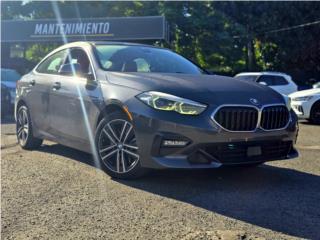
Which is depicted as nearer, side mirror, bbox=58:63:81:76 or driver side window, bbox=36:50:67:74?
side mirror, bbox=58:63:81:76

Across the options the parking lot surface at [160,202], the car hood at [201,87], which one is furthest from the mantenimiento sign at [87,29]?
the car hood at [201,87]

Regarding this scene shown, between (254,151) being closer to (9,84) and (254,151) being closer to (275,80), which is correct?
(9,84)

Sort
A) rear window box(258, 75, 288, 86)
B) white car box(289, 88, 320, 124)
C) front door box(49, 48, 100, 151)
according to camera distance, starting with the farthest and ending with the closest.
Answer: rear window box(258, 75, 288, 86) < white car box(289, 88, 320, 124) < front door box(49, 48, 100, 151)

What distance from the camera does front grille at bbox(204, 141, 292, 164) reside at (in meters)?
4.72

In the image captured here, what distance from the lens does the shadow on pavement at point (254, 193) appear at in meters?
3.87

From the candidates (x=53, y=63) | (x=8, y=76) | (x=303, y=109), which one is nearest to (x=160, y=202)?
(x=53, y=63)

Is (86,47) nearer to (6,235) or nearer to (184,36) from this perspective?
(6,235)

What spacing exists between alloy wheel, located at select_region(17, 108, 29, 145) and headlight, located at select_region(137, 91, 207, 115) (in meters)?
2.94

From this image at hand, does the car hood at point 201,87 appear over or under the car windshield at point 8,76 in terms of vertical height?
over

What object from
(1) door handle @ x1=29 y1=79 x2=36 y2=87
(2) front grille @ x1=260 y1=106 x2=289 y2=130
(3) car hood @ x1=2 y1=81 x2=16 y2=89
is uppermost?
(1) door handle @ x1=29 y1=79 x2=36 y2=87

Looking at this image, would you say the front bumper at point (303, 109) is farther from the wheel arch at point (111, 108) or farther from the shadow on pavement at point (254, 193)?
the wheel arch at point (111, 108)

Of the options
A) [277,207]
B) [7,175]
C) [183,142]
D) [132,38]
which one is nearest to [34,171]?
[7,175]

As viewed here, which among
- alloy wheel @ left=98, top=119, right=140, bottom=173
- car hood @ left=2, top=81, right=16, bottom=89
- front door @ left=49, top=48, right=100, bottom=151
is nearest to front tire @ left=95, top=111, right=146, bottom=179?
alloy wheel @ left=98, top=119, right=140, bottom=173

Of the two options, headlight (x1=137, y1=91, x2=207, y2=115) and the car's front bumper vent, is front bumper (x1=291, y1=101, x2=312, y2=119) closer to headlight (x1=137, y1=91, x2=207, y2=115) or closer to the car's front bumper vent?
the car's front bumper vent
